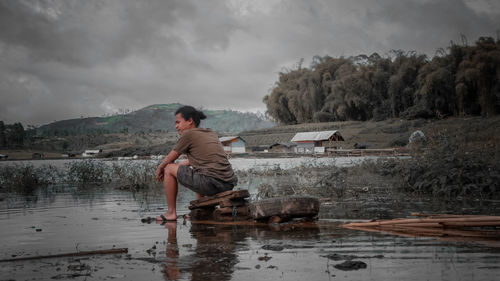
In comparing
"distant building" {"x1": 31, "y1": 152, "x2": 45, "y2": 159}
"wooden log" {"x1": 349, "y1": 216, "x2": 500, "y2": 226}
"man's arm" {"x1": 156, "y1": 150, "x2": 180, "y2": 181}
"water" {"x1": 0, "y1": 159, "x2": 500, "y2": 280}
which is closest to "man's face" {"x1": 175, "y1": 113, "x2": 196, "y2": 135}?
"man's arm" {"x1": 156, "y1": 150, "x2": 180, "y2": 181}

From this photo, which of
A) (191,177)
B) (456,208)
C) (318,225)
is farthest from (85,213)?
(456,208)

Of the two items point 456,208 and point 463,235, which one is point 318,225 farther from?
point 456,208

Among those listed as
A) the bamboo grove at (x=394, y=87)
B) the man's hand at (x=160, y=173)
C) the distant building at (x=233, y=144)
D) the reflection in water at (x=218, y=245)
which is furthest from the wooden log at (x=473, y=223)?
the distant building at (x=233, y=144)

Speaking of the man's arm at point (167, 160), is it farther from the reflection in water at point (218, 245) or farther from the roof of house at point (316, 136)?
the roof of house at point (316, 136)

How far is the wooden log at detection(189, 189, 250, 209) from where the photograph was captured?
17.4ft

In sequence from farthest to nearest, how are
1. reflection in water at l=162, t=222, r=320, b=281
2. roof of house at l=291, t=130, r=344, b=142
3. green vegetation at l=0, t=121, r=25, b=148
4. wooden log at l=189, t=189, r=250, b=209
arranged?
roof of house at l=291, t=130, r=344, b=142, green vegetation at l=0, t=121, r=25, b=148, wooden log at l=189, t=189, r=250, b=209, reflection in water at l=162, t=222, r=320, b=281

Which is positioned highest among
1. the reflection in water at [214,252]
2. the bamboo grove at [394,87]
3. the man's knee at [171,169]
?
the bamboo grove at [394,87]

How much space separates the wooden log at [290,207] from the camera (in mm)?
5070

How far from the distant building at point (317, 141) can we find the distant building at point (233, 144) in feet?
33.8

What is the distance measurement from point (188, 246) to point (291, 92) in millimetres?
74160

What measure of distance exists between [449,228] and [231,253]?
2.40 metres

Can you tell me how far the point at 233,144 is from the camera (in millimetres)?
65062

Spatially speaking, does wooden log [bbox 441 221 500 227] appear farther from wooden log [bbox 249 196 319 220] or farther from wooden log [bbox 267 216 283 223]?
wooden log [bbox 267 216 283 223]

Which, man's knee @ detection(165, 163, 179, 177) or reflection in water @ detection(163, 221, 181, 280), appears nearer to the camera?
reflection in water @ detection(163, 221, 181, 280)
